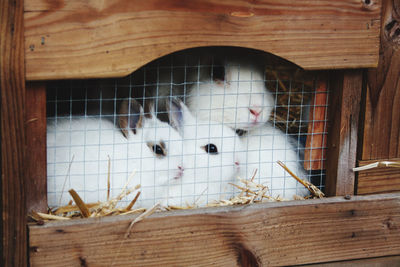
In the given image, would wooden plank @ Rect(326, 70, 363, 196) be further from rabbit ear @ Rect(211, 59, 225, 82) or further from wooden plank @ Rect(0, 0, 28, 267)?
wooden plank @ Rect(0, 0, 28, 267)

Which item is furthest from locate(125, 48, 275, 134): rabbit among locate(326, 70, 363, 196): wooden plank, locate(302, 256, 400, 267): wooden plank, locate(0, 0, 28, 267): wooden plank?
locate(0, 0, 28, 267): wooden plank

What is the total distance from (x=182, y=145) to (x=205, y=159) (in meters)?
0.14

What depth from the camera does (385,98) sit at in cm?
228

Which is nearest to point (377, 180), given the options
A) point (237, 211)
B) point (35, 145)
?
point (237, 211)

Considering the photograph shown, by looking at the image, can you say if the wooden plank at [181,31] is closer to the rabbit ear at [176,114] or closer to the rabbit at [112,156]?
the rabbit at [112,156]

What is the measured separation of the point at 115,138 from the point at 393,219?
134 centimetres

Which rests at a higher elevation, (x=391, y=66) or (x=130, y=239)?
(x=391, y=66)

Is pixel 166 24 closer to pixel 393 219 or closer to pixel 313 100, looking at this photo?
pixel 313 100

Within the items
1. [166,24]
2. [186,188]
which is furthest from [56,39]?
[186,188]

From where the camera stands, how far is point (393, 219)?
2.32 m

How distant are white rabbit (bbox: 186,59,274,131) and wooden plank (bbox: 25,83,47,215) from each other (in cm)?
101

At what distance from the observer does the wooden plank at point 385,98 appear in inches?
87.0

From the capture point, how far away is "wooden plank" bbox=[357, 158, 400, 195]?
234cm

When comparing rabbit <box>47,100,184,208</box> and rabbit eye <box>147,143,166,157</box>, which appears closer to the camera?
rabbit <box>47,100,184,208</box>
